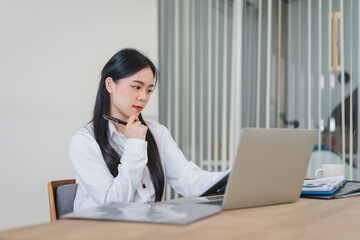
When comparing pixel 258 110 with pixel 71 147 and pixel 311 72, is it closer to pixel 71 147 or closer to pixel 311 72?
pixel 311 72

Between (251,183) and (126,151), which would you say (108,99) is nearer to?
(126,151)

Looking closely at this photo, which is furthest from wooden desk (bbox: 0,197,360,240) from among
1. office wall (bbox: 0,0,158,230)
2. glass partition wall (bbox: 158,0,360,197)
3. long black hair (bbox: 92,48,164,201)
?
glass partition wall (bbox: 158,0,360,197)

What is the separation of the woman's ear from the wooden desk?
0.97m

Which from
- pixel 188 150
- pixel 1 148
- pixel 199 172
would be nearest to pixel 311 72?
pixel 188 150

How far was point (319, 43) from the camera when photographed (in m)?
3.17

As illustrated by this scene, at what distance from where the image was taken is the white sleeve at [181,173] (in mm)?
1793

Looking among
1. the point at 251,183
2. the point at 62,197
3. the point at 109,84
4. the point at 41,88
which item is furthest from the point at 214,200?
the point at 41,88

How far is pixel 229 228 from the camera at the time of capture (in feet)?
2.97

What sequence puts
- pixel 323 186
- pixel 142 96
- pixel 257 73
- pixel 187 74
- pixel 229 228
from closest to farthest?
pixel 229 228 < pixel 323 186 < pixel 142 96 < pixel 257 73 < pixel 187 74

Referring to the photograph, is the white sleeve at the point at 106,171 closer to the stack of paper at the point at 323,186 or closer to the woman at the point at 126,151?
the woman at the point at 126,151

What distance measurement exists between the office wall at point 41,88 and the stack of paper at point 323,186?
1.66 meters

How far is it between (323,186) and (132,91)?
83 cm

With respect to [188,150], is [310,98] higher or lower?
higher

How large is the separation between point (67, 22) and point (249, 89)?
4.61 feet
